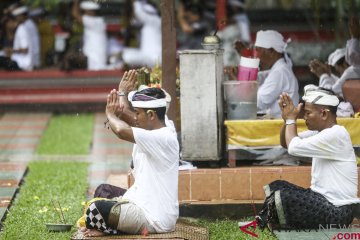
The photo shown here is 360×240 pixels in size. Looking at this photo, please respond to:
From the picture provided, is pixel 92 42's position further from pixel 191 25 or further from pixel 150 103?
pixel 150 103

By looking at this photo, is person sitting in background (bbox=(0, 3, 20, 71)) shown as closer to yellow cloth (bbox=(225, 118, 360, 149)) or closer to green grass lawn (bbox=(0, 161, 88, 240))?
green grass lawn (bbox=(0, 161, 88, 240))

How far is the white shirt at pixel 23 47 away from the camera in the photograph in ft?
60.1

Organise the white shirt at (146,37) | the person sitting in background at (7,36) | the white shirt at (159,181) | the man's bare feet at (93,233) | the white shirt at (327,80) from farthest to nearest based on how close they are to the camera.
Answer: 1. the person sitting in background at (7,36)
2. the white shirt at (146,37)
3. the white shirt at (327,80)
4. the man's bare feet at (93,233)
5. the white shirt at (159,181)

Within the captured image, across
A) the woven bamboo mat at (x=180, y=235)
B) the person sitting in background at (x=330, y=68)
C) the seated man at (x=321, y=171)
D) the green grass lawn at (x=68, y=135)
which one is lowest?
the green grass lawn at (x=68, y=135)

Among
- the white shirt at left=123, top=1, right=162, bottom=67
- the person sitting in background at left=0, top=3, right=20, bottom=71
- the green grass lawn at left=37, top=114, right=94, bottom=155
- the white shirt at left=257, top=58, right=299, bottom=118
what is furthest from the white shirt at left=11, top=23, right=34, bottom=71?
the white shirt at left=257, top=58, right=299, bottom=118

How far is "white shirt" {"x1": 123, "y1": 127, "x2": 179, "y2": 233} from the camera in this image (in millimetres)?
8094

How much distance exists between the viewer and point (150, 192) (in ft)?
26.7

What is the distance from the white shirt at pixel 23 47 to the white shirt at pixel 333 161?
34.4 ft

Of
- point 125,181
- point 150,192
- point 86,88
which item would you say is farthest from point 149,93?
point 86,88

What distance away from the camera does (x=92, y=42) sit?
18.4 metres

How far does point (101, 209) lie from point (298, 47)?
35.4ft

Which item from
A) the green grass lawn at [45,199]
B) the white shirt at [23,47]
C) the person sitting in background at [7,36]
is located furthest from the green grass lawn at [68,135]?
the person sitting in background at [7,36]

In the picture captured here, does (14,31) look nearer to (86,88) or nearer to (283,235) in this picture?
(86,88)

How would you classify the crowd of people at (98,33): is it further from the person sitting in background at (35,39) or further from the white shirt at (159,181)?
the white shirt at (159,181)
